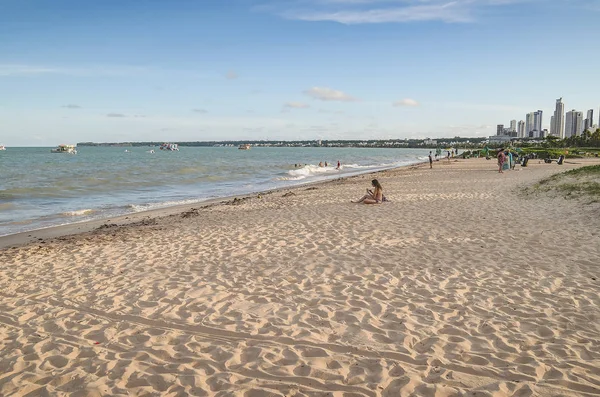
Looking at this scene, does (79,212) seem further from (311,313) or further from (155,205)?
(311,313)

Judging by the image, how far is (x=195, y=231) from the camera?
38.9ft

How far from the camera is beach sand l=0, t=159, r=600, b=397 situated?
162 inches

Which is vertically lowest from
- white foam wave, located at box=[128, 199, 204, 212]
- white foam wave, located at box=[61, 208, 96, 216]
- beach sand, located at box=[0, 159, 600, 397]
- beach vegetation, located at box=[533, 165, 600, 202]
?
white foam wave, located at box=[128, 199, 204, 212]

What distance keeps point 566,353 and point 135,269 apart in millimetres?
7128

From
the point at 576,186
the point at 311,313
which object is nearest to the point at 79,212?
the point at 311,313

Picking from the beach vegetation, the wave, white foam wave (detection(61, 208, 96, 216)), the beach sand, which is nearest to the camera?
the beach sand

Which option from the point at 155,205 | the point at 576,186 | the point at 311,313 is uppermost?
the point at 576,186

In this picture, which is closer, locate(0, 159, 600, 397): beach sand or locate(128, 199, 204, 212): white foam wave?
locate(0, 159, 600, 397): beach sand

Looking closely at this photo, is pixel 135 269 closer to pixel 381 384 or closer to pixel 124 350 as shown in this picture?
pixel 124 350

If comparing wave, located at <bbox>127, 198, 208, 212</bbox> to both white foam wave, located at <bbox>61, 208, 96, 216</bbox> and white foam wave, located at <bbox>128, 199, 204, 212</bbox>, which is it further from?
white foam wave, located at <bbox>61, 208, 96, 216</bbox>

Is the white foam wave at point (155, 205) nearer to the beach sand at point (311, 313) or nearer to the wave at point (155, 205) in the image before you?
the wave at point (155, 205)

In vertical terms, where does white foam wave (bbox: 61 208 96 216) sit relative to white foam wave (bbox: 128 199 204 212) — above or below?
above

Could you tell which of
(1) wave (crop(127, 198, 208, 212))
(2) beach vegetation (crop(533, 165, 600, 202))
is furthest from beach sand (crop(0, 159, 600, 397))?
(1) wave (crop(127, 198, 208, 212))

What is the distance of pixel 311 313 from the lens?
5660mm
